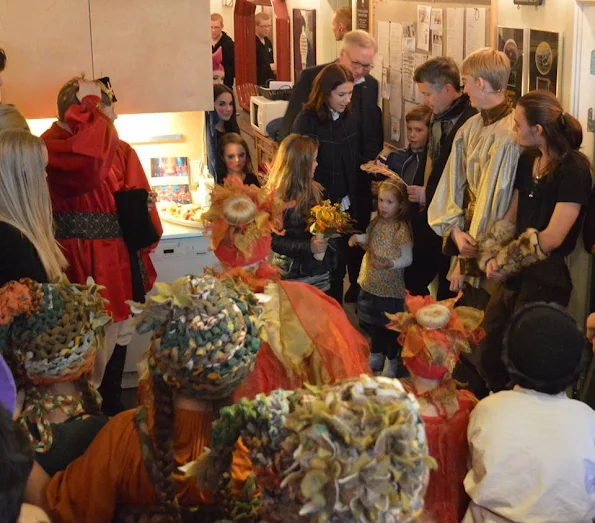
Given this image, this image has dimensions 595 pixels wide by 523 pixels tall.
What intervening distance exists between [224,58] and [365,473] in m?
8.68

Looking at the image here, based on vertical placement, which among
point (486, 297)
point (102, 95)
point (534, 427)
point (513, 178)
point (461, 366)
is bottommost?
point (461, 366)

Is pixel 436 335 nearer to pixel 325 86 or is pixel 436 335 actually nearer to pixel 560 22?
pixel 560 22

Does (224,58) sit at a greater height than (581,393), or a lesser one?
greater

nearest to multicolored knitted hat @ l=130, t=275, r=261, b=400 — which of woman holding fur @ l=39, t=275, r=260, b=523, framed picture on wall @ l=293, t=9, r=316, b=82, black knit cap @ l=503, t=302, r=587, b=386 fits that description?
woman holding fur @ l=39, t=275, r=260, b=523

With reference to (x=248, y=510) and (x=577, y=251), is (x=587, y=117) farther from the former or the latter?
(x=248, y=510)

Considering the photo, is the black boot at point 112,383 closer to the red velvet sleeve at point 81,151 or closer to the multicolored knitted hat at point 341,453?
the red velvet sleeve at point 81,151

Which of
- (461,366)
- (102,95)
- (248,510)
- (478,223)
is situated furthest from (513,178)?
(248,510)

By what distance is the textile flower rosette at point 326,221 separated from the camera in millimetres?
4801

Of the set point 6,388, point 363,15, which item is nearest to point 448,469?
point 6,388

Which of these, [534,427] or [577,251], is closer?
[534,427]

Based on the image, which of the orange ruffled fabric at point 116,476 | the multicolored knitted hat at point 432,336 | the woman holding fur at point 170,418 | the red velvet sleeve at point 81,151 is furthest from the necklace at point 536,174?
the orange ruffled fabric at point 116,476

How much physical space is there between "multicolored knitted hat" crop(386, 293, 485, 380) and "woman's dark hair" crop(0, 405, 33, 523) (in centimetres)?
158

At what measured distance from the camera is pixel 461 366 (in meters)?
4.68

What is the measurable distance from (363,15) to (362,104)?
1734mm
